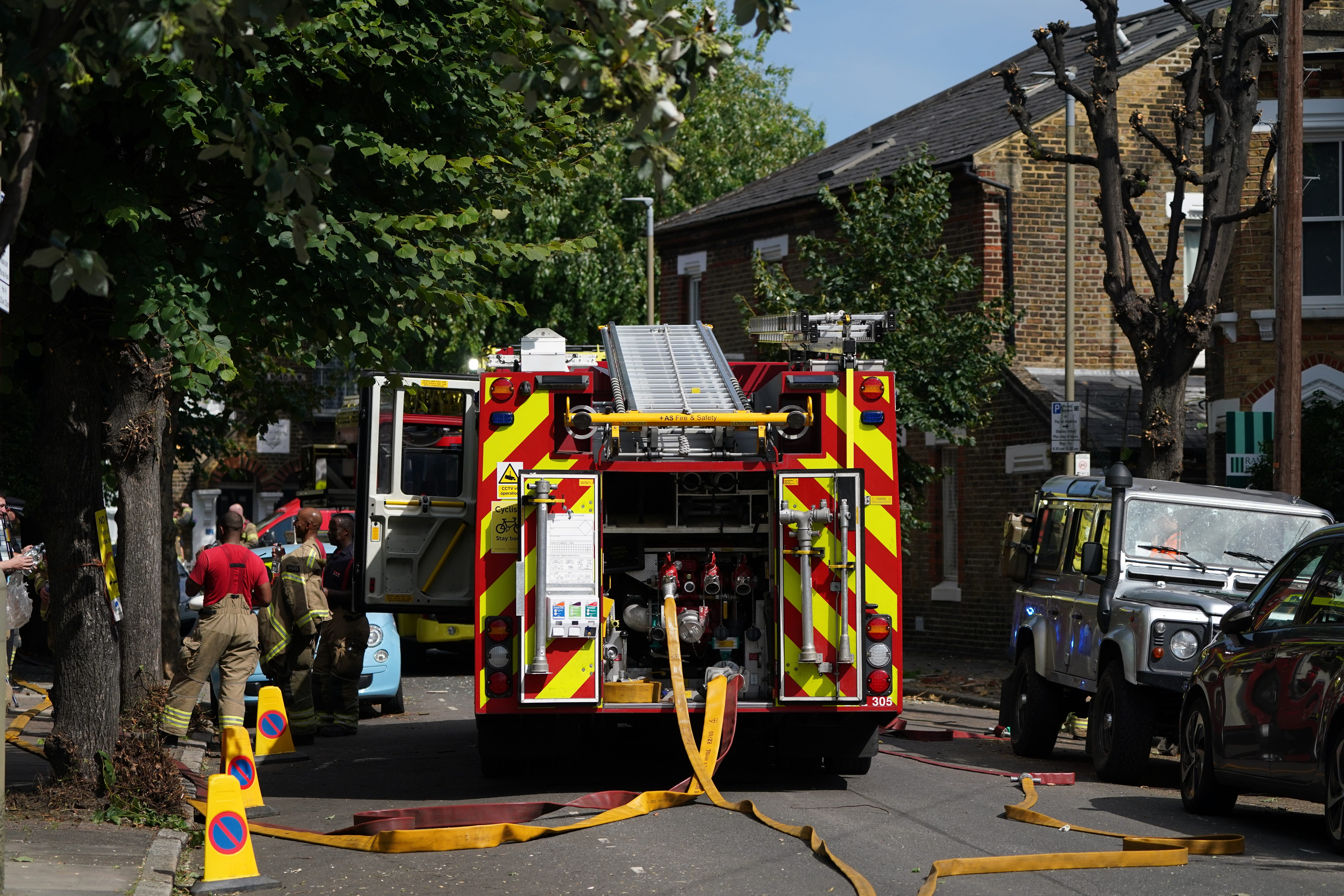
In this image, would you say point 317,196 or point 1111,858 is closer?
point 1111,858

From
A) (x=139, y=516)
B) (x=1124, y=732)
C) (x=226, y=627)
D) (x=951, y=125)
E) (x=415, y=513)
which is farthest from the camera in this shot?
(x=951, y=125)

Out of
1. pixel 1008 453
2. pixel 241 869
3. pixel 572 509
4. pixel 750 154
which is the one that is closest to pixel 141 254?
pixel 572 509

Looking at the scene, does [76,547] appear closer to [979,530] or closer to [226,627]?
[226,627]

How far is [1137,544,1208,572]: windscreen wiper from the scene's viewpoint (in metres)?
12.1

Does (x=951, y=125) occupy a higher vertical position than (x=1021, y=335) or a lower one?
higher

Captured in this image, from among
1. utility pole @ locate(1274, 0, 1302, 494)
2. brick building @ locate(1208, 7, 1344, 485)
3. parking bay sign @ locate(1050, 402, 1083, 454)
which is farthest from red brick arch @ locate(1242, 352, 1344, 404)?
utility pole @ locate(1274, 0, 1302, 494)

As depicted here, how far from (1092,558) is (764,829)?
4.18 meters

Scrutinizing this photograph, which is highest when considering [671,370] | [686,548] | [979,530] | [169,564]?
[671,370]

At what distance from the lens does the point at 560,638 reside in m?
9.79

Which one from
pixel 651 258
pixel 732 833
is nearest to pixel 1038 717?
pixel 732 833

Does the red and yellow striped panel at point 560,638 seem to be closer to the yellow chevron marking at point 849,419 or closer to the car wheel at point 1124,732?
the yellow chevron marking at point 849,419

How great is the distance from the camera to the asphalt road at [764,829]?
7.52 metres

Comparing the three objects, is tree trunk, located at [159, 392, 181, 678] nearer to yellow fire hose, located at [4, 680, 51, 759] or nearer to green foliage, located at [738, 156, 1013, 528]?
yellow fire hose, located at [4, 680, 51, 759]

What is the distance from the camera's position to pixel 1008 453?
22.9 meters
